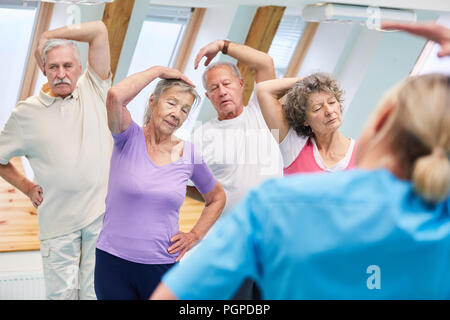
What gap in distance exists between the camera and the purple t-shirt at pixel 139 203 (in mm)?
2010

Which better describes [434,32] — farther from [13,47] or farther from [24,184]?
[13,47]

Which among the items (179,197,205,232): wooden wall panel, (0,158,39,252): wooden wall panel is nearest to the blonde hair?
(0,158,39,252): wooden wall panel

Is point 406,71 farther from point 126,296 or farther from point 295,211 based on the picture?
point 295,211

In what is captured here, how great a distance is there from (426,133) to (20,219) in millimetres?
3627

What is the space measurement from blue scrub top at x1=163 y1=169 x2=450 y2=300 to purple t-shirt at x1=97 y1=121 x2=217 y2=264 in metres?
1.26

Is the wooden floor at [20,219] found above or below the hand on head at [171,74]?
below

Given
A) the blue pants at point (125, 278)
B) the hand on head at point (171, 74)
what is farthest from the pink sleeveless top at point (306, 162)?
the blue pants at point (125, 278)

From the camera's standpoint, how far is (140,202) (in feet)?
6.59

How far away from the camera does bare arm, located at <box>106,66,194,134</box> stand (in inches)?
80.8

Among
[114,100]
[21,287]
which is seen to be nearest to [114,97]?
[114,100]

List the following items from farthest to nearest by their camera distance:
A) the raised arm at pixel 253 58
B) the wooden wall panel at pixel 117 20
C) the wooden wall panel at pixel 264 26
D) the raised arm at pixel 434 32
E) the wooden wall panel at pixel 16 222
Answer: the wooden wall panel at pixel 264 26 < the wooden wall panel at pixel 16 222 < the wooden wall panel at pixel 117 20 < the raised arm at pixel 253 58 < the raised arm at pixel 434 32

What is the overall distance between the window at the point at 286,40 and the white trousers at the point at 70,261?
9.33 feet
